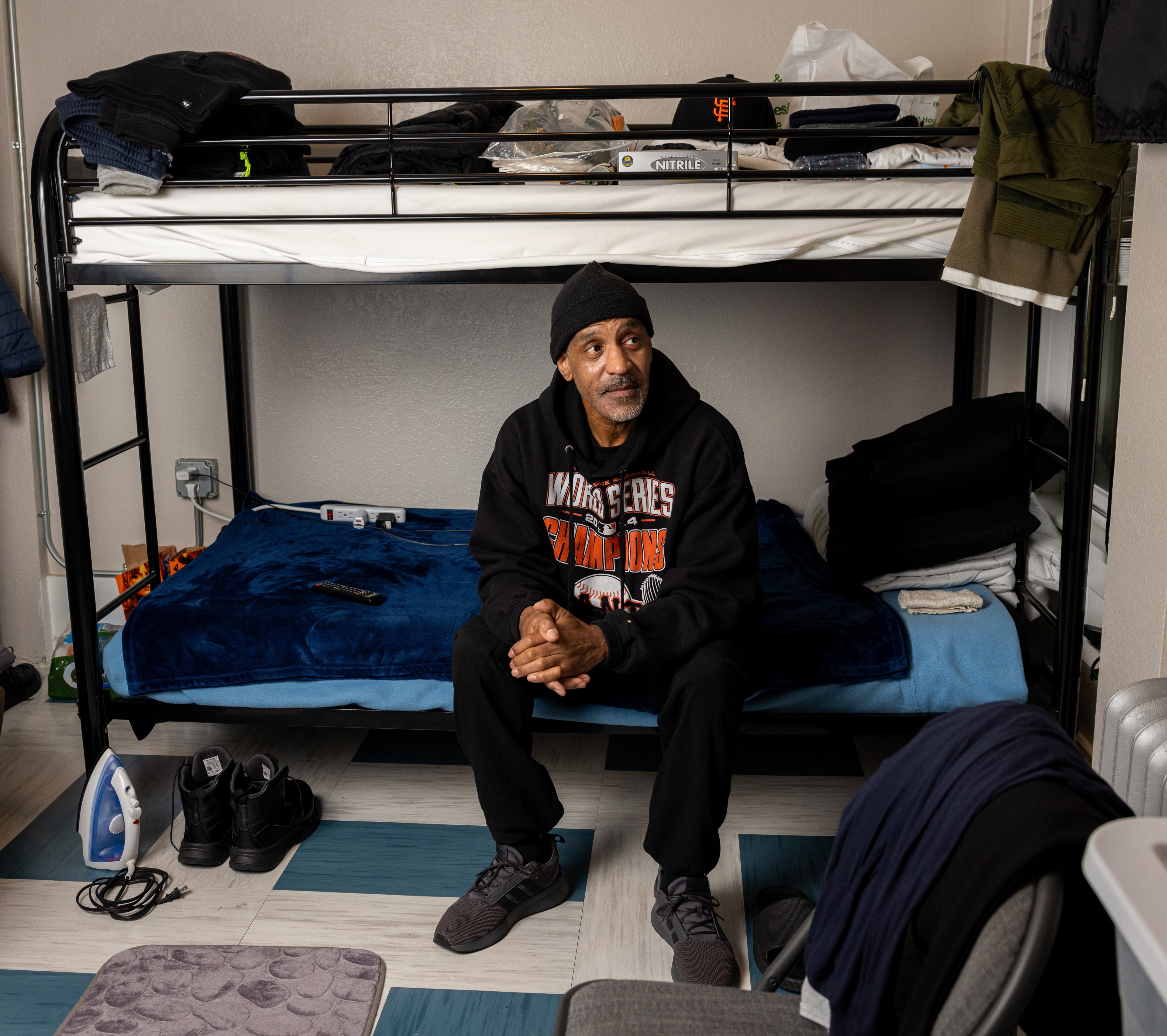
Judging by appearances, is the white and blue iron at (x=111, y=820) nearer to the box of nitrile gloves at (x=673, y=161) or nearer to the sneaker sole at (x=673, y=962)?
the sneaker sole at (x=673, y=962)

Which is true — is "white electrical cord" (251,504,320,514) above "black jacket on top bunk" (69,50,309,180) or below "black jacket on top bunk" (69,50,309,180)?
below

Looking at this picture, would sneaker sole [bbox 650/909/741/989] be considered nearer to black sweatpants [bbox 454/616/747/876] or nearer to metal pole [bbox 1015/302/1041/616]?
black sweatpants [bbox 454/616/747/876]

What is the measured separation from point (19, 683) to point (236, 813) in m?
1.21

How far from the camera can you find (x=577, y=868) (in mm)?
2219

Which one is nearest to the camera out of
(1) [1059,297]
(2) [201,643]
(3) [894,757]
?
(3) [894,757]

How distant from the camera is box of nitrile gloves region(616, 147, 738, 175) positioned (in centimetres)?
221

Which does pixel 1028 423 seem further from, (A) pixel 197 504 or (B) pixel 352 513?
(A) pixel 197 504

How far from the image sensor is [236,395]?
10.8 ft

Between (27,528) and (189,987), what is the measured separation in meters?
1.91

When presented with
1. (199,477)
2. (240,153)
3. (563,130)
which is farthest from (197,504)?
(563,130)

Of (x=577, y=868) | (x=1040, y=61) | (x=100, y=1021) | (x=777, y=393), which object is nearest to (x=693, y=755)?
(x=577, y=868)

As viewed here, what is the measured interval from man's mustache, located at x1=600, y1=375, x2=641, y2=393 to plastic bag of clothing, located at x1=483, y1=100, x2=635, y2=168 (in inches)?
20.5

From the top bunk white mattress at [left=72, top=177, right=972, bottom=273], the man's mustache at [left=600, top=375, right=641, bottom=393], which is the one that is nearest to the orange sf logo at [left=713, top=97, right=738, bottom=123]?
the top bunk white mattress at [left=72, top=177, right=972, bottom=273]

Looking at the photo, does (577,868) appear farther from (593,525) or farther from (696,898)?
(593,525)
